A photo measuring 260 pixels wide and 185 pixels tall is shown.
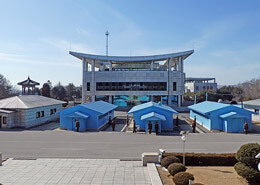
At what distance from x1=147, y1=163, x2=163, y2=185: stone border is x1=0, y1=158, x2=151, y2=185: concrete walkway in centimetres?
20

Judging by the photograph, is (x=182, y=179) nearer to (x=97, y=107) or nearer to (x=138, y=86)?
(x=97, y=107)

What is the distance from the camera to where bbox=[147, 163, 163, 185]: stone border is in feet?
29.8

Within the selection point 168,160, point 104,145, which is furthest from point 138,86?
point 168,160

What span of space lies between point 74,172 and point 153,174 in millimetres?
4048

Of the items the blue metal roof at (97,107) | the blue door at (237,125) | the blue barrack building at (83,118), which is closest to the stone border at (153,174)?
the blue barrack building at (83,118)

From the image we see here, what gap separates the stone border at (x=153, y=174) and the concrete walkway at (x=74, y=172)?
196 mm

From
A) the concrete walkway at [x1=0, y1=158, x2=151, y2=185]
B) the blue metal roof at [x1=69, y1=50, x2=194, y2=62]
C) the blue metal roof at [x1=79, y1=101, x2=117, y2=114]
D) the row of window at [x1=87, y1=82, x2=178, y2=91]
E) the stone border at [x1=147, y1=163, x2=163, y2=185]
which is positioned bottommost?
the concrete walkway at [x1=0, y1=158, x2=151, y2=185]

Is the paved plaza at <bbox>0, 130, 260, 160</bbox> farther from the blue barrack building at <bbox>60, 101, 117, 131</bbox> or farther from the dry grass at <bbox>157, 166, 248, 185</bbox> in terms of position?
the dry grass at <bbox>157, 166, 248, 185</bbox>

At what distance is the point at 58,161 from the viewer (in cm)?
1228

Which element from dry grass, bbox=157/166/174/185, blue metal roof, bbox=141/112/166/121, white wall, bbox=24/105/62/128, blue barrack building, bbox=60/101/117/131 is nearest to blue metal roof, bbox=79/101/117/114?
blue barrack building, bbox=60/101/117/131

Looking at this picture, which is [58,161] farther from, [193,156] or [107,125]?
[107,125]

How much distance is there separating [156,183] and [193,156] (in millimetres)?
3516

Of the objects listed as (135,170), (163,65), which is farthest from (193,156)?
(163,65)

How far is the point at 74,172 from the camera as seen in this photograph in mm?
10500
